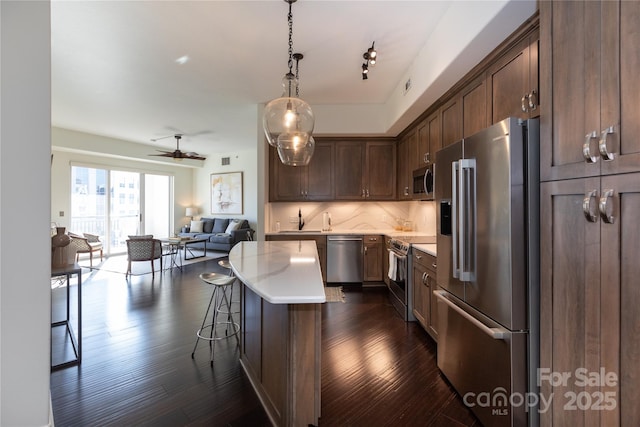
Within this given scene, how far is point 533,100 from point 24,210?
268 centimetres

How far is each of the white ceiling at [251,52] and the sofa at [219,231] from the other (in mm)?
3789

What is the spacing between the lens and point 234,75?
3.57 meters

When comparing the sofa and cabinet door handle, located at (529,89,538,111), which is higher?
cabinet door handle, located at (529,89,538,111)

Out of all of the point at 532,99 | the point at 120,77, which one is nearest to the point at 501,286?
the point at 532,99

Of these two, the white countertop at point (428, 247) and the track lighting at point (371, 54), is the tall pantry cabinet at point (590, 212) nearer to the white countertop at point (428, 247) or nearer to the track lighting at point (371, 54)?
the white countertop at point (428, 247)

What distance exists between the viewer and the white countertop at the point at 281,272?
1.30 m

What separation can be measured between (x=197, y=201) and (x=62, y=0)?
8.03 meters

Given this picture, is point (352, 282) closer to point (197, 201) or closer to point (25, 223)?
point (25, 223)

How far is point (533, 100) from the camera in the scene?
1.76 m

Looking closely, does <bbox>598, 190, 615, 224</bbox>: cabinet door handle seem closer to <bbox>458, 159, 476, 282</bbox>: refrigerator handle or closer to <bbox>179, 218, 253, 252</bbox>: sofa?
<bbox>458, 159, 476, 282</bbox>: refrigerator handle

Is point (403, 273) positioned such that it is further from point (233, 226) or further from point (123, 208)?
point (123, 208)

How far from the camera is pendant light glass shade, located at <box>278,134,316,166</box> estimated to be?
2.61 metres

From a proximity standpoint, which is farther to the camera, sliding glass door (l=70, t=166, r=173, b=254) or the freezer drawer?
sliding glass door (l=70, t=166, r=173, b=254)

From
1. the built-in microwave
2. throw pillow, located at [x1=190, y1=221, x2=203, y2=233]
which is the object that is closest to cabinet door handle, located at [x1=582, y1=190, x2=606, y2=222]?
the built-in microwave
